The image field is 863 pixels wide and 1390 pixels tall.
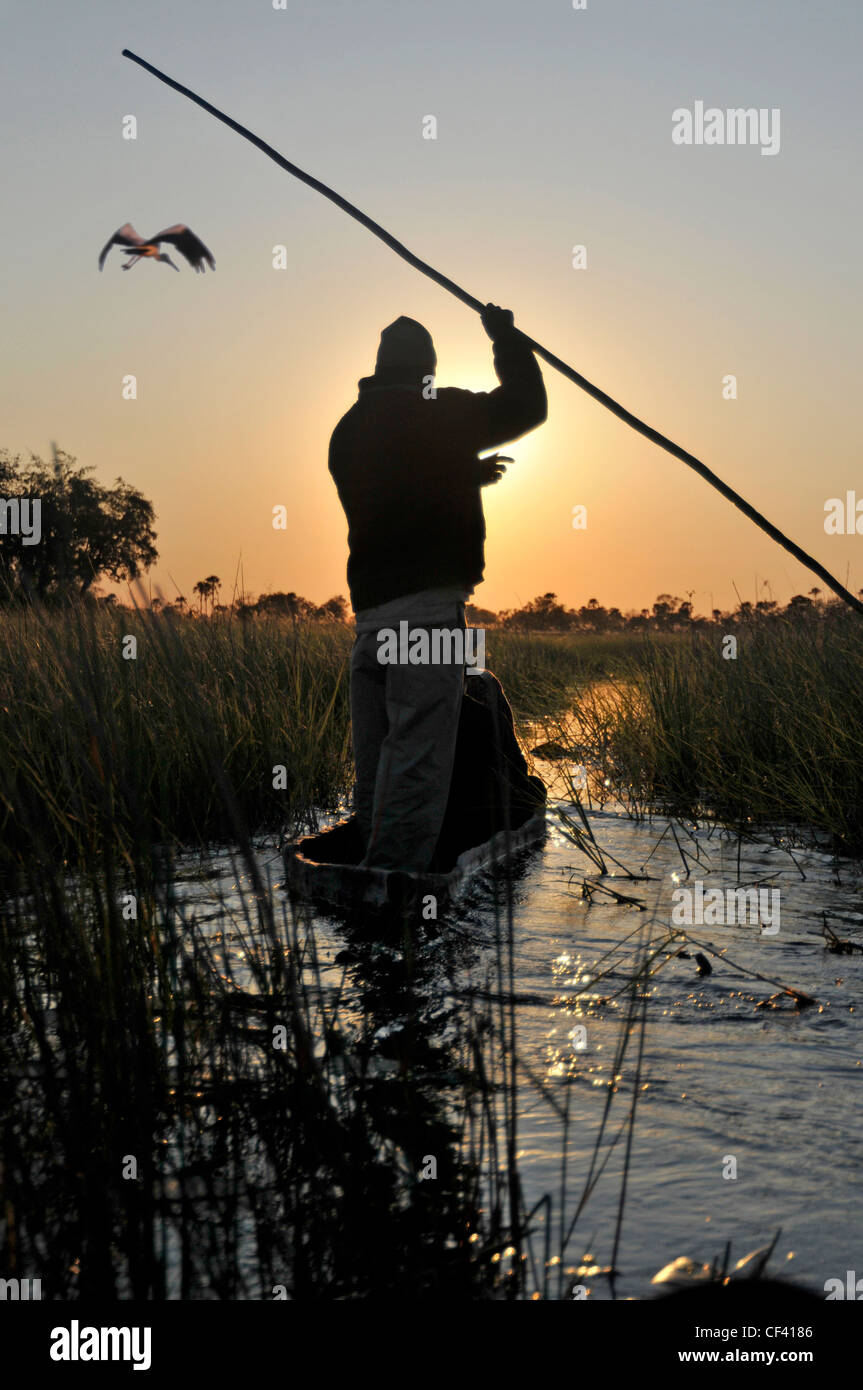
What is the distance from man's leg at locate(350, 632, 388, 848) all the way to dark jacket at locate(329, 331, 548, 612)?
0.28m

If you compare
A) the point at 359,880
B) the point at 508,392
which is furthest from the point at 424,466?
the point at 359,880

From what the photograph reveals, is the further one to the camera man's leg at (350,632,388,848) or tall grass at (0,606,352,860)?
tall grass at (0,606,352,860)

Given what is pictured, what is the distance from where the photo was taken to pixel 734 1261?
1.85 m

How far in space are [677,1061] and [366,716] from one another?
2.30 metres

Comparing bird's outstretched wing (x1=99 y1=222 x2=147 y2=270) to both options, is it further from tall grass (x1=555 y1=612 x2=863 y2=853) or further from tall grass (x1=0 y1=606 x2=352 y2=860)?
tall grass (x1=555 y1=612 x2=863 y2=853)

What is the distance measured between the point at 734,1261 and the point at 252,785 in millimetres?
4540

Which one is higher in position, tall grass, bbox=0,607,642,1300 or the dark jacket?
the dark jacket

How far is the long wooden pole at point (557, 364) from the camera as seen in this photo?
3287 mm

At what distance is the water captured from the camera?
1.93 m

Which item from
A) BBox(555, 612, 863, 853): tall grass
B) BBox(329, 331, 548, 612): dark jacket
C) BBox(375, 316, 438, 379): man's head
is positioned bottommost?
BBox(555, 612, 863, 853): tall grass

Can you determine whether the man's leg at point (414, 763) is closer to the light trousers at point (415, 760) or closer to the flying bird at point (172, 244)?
the light trousers at point (415, 760)

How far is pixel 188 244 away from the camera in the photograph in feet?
7.75

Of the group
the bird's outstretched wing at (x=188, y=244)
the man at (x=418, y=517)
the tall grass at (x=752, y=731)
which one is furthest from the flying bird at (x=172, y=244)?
the tall grass at (x=752, y=731)

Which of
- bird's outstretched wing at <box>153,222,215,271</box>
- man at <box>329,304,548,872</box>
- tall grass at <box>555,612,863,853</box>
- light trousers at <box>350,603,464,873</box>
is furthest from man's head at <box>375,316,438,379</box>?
tall grass at <box>555,612,863,853</box>
